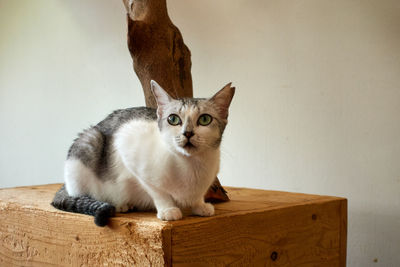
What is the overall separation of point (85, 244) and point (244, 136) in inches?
37.6

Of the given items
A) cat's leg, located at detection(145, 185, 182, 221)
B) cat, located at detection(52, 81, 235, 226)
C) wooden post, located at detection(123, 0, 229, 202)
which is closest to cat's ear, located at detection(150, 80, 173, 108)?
cat, located at detection(52, 81, 235, 226)

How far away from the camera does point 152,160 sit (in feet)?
2.94

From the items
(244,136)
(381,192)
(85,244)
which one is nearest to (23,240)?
(85,244)

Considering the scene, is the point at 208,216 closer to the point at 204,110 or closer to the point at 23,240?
the point at 204,110

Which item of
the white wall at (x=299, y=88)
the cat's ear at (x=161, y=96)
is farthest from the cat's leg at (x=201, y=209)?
the white wall at (x=299, y=88)

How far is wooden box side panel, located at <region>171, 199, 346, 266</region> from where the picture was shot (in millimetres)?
827

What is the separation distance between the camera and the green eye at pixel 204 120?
85 centimetres

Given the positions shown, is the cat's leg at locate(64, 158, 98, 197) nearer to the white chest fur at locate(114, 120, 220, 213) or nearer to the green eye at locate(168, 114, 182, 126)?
the white chest fur at locate(114, 120, 220, 213)

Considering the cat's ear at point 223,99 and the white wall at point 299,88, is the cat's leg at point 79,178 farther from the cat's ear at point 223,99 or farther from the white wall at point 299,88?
the white wall at point 299,88

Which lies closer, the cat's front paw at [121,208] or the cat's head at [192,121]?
the cat's head at [192,121]

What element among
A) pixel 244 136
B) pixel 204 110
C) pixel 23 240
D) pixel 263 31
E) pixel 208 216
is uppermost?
pixel 263 31

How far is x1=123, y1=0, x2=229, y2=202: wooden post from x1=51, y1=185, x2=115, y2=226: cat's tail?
16.6 inches

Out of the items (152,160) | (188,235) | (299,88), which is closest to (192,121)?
(152,160)

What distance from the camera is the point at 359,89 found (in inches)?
55.4
